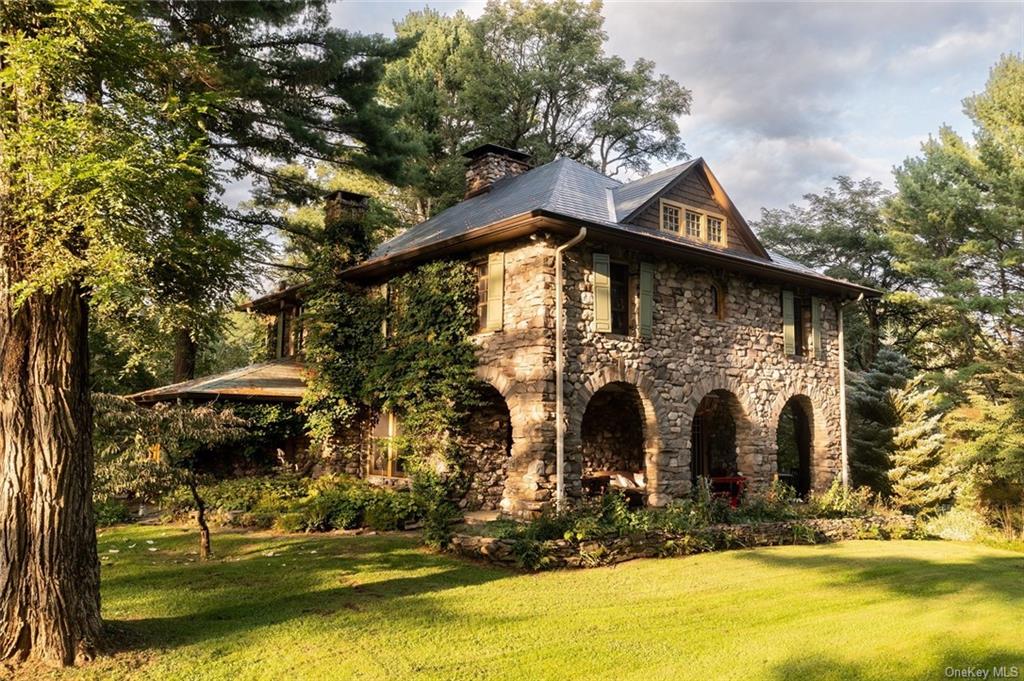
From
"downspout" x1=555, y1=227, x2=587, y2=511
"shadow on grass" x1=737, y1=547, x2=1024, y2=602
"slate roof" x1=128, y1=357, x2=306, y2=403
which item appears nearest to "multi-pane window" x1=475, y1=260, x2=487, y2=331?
"downspout" x1=555, y1=227, x2=587, y2=511

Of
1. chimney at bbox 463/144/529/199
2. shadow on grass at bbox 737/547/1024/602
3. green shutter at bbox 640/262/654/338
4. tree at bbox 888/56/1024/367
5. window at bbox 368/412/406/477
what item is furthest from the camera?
tree at bbox 888/56/1024/367

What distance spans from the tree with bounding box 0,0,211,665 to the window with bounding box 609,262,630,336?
27.7 feet

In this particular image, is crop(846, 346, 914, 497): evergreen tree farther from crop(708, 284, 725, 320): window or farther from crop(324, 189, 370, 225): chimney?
crop(324, 189, 370, 225): chimney

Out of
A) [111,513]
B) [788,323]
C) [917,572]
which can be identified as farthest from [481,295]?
[111,513]

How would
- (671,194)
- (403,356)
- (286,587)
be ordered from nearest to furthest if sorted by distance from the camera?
(286,587) → (671,194) → (403,356)

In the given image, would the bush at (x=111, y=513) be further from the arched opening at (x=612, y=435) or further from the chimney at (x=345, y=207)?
the arched opening at (x=612, y=435)

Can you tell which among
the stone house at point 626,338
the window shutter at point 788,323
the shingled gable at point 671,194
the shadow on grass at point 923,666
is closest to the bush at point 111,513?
the stone house at point 626,338

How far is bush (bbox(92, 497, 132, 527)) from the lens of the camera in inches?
547

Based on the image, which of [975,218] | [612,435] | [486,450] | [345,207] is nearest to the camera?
[486,450]

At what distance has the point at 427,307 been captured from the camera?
46.3 feet

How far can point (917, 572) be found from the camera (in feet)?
33.1

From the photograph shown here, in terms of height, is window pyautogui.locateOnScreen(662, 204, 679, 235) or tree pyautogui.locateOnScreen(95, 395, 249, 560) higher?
Answer: window pyautogui.locateOnScreen(662, 204, 679, 235)

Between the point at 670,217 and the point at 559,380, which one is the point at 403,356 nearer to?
the point at 559,380

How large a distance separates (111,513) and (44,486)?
9.63 metres
